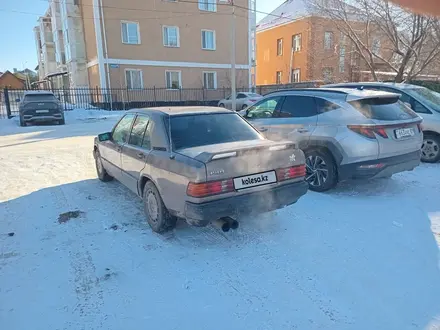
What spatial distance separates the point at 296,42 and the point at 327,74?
7.53 metres

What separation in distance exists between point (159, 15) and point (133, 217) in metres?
23.2

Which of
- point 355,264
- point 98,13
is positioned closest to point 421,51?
point 355,264

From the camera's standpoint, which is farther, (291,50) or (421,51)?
(291,50)

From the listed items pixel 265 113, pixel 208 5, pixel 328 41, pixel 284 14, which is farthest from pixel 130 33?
pixel 265 113

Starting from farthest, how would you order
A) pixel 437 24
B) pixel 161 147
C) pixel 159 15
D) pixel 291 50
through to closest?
pixel 291 50 → pixel 159 15 → pixel 437 24 → pixel 161 147

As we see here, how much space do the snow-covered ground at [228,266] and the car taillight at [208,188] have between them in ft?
2.33

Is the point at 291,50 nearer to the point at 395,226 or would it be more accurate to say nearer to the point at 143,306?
the point at 395,226

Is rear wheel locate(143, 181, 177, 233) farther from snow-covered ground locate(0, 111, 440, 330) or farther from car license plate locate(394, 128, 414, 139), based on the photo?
car license plate locate(394, 128, 414, 139)

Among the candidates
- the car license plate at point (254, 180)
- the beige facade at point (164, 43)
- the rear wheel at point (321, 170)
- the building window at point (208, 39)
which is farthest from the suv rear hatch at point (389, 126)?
the building window at point (208, 39)

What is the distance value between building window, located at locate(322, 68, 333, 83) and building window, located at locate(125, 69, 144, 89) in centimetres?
1416

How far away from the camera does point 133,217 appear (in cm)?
438

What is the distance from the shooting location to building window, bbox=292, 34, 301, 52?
30.4 meters

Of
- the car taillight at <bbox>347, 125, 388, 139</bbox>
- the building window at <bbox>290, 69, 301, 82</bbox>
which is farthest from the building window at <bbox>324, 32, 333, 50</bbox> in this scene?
the car taillight at <bbox>347, 125, 388, 139</bbox>

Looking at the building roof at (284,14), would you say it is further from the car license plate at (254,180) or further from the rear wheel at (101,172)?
the car license plate at (254,180)
